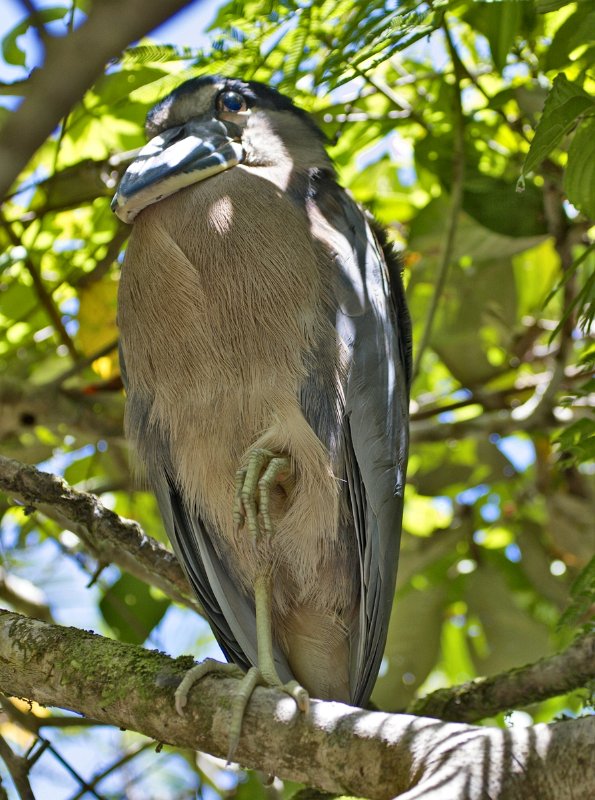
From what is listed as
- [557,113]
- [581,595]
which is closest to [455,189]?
[557,113]

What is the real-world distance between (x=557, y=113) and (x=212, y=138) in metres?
1.08

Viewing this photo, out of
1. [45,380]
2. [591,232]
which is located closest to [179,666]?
[45,380]

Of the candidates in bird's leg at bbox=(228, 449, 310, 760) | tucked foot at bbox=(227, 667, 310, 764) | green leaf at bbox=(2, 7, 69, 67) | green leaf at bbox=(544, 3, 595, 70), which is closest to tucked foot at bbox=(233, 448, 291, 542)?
bird's leg at bbox=(228, 449, 310, 760)

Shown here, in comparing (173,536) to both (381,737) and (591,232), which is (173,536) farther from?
(591,232)

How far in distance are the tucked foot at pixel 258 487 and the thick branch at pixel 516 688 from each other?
587 mm

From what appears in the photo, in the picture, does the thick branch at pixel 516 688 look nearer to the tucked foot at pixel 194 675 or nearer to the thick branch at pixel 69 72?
the tucked foot at pixel 194 675

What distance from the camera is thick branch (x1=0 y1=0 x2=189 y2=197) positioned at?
0.78 m

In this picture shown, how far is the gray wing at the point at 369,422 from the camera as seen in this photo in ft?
7.56

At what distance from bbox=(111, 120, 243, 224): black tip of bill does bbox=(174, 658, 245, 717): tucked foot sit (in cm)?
114

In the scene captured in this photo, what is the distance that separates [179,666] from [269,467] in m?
0.58

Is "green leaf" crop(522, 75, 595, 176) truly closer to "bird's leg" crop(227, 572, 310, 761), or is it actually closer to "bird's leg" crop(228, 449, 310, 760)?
"bird's leg" crop(228, 449, 310, 760)

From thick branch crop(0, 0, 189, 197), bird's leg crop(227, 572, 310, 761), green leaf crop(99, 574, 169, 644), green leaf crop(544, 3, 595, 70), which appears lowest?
green leaf crop(99, 574, 169, 644)

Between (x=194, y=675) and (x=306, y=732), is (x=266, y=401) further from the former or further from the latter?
(x=306, y=732)

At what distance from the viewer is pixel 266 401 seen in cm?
228
